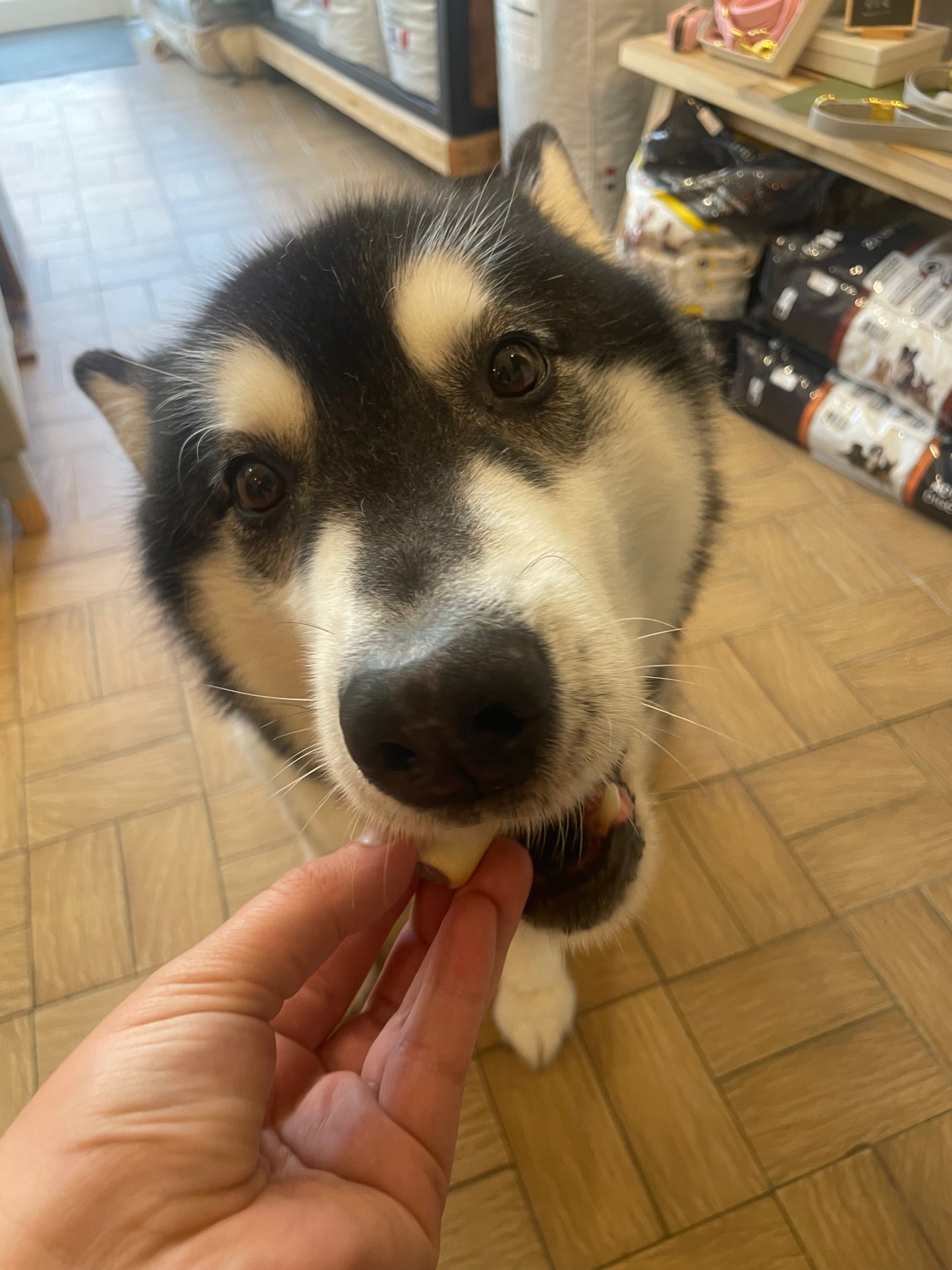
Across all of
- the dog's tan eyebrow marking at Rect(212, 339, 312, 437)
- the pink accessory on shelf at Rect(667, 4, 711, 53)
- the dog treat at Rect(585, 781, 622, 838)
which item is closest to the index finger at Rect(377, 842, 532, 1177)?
the dog treat at Rect(585, 781, 622, 838)

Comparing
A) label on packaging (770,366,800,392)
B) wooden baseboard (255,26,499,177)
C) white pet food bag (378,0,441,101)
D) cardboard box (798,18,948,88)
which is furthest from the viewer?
wooden baseboard (255,26,499,177)

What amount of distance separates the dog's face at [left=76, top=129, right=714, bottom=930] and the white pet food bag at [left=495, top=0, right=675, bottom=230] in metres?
1.96

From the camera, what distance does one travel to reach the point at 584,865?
1.15 m

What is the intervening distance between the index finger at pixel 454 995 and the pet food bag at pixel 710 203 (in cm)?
213

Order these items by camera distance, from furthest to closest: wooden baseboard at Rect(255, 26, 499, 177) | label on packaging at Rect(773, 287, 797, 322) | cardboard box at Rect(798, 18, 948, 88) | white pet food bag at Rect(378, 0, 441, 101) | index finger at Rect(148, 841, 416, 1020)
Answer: wooden baseboard at Rect(255, 26, 499, 177)
white pet food bag at Rect(378, 0, 441, 101)
label on packaging at Rect(773, 287, 797, 322)
cardboard box at Rect(798, 18, 948, 88)
index finger at Rect(148, 841, 416, 1020)

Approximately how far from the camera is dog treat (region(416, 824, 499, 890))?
99 centimetres

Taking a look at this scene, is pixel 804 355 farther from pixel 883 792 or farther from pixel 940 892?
pixel 940 892

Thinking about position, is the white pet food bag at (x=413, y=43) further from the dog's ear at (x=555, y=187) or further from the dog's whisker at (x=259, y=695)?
the dog's whisker at (x=259, y=695)

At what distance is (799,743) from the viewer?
200 centimetres

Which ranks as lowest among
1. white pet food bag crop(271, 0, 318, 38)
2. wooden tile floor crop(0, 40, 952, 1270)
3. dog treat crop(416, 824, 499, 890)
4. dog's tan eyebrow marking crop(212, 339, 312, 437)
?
wooden tile floor crop(0, 40, 952, 1270)

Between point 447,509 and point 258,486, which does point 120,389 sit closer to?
point 258,486

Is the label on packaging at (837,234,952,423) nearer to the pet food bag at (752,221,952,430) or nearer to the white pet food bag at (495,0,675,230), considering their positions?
the pet food bag at (752,221,952,430)

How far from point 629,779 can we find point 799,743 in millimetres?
960

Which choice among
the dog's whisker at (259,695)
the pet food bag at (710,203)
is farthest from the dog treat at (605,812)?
the pet food bag at (710,203)
